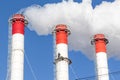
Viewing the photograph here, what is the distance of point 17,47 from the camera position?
30781 millimetres

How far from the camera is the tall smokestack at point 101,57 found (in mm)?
36713

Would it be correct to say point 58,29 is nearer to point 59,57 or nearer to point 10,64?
point 59,57

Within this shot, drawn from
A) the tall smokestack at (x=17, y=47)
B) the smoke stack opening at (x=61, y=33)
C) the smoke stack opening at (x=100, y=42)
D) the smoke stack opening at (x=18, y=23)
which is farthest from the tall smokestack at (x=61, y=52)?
the smoke stack opening at (x=100, y=42)

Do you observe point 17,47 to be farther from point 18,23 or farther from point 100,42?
point 100,42

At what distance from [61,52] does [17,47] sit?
4677 millimetres

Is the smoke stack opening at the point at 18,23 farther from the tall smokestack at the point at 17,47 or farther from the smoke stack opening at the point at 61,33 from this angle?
the smoke stack opening at the point at 61,33

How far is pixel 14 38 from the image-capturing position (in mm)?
30938

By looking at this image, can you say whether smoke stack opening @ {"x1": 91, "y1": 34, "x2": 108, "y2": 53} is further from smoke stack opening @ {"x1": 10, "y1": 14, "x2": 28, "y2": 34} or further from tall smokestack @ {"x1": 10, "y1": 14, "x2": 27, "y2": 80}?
tall smokestack @ {"x1": 10, "y1": 14, "x2": 27, "y2": 80}

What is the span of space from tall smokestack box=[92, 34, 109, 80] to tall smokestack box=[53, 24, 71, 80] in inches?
191

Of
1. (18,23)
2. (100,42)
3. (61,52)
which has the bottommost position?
(61,52)

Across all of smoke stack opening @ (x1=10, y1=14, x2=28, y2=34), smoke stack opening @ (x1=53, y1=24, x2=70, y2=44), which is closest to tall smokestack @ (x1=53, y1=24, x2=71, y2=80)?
smoke stack opening @ (x1=53, y1=24, x2=70, y2=44)

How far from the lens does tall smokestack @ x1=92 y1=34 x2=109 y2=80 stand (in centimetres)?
3671

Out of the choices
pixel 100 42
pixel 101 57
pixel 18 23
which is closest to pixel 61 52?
pixel 18 23

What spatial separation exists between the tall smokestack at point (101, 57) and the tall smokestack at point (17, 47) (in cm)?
966
